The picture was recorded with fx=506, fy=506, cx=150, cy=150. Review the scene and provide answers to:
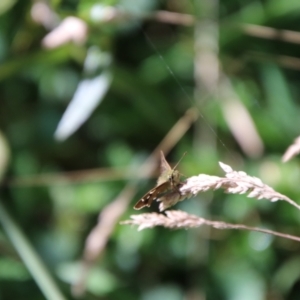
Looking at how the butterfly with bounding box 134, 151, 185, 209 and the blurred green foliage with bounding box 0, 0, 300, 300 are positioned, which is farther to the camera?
the blurred green foliage with bounding box 0, 0, 300, 300

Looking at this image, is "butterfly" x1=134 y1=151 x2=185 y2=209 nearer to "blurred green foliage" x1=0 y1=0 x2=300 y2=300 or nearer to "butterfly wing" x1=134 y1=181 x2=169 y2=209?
"butterfly wing" x1=134 y1=181 x2=169 y2=209

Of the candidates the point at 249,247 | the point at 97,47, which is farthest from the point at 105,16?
the point at 249,247

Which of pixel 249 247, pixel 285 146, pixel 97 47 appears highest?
pixel 97 47

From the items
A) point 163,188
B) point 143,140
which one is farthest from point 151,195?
point 143,140

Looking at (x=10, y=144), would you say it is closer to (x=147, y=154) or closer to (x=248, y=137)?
(x=147, y=154)

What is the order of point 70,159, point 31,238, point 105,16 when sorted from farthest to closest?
point 70,159, point 31,238, point 105,16

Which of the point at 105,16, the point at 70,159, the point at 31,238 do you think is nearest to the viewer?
the point at 105,16

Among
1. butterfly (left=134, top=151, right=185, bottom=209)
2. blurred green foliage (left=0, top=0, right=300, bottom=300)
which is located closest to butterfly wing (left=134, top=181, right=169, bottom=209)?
butterfly (left=134, top=151, right=185, bottom=209)

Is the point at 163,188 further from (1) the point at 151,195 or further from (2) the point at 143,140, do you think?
(2) the point at 143,140
